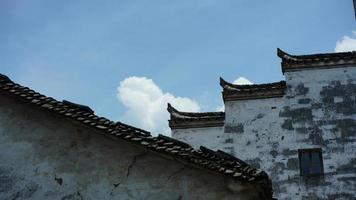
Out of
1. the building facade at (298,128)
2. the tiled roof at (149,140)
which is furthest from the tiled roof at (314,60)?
the tiled roof at (149,140)

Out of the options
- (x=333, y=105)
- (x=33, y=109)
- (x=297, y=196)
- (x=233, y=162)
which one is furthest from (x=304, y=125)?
(x=33, y=109)

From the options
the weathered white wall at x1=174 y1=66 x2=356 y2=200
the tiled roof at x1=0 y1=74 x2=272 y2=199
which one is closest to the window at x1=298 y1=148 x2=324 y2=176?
the weathered white wall at x1=174 y1=66 x2=356 y2=200

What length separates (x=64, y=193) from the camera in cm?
977

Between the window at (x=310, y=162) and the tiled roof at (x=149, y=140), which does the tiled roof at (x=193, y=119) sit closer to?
the window at (x=310, y=162)

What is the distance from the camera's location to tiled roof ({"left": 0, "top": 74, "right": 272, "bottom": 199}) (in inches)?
357

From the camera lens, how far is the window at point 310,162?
1619 centimetres

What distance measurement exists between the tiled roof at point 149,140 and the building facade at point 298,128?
6848 millimetres

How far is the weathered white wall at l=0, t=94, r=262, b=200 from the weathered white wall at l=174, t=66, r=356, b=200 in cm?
718

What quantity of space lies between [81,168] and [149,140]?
1.36m

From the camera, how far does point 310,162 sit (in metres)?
16.4

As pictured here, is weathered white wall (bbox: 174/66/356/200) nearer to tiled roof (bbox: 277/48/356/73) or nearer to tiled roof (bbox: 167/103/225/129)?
tiled roof (bbox: 277/48/356/73)

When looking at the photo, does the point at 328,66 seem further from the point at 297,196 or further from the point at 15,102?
the point at 15,102

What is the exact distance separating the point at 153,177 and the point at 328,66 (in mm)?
9752

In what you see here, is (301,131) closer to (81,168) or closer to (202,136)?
(202,136)
